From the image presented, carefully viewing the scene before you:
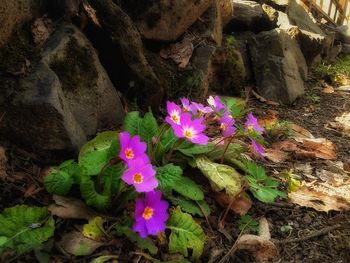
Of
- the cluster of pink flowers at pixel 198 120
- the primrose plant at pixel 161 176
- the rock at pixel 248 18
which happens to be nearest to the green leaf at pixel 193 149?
the primrose plant at pixel 161 176

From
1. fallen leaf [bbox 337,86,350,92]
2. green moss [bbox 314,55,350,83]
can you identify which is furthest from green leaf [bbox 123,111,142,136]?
green moss [bbox 314,55,350,83]

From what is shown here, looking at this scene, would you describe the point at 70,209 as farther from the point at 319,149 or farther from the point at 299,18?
the point at 299,18

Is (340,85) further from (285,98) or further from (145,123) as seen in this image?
(145,123)

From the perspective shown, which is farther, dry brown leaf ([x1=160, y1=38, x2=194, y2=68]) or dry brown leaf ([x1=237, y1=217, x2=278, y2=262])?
dry brown leaf ([x1=160, y1=38, x2=194, y2=68])

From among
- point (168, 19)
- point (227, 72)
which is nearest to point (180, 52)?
point (168, 19)

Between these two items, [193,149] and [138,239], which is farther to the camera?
[193,149]

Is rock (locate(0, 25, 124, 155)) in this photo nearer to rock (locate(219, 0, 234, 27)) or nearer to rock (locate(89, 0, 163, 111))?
rock (locate(89, 0, 163, 111))

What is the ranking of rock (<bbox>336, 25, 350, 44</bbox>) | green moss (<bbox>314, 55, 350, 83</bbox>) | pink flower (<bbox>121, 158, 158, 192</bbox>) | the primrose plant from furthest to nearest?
rock (<bbox>336, 25, 350, 44</bbox>) < green moss (<bbox>314, 55, 350, 83</bbox>) < the primrose plant < pink flower (<bbox>121, 158, 158, 192</bbox>)
